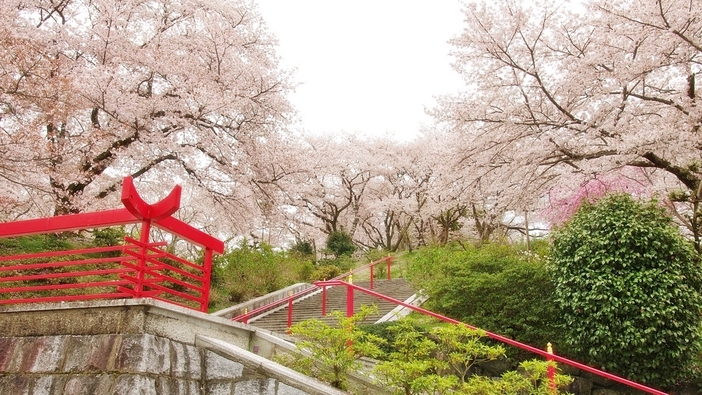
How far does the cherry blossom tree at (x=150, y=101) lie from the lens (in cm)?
1065

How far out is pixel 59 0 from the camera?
1289 cm

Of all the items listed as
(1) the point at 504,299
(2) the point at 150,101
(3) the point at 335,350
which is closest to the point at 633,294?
(1) the point at 504,299

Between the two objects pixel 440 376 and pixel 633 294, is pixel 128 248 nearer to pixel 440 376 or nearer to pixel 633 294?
pixel 440 376

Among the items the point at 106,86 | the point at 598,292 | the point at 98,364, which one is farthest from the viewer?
the point at 106,86

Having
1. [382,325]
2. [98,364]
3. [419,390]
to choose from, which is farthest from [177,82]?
[419,390]

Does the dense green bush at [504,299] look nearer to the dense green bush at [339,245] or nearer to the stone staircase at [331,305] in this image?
the stone staircase at [331,305]

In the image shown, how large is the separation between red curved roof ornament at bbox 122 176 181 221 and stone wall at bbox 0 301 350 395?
2.87 ft

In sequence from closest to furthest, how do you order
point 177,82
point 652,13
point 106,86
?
point 652,13 < point 106,86 < point 177,82

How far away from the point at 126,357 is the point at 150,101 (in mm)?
8741

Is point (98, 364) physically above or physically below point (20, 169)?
below

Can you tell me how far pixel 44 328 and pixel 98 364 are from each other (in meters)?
0.94

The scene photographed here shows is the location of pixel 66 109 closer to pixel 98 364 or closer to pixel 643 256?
pixel 98 364

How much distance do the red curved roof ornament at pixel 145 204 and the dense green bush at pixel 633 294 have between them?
244 inches

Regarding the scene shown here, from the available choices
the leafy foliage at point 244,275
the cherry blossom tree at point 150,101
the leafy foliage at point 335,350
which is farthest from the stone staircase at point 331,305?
the leafy foliage at point 335,350
